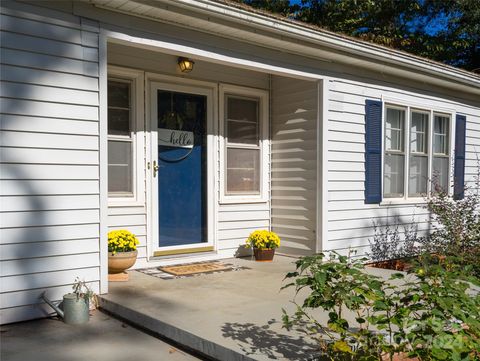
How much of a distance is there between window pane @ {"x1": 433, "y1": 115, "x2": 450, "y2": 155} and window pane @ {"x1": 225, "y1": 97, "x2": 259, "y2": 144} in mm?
3001

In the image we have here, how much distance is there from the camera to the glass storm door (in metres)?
5.58

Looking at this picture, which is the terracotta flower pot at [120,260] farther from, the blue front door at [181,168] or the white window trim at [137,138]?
the blue front door at [181,168]

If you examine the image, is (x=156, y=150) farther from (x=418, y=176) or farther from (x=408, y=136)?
(x=418, y=176)

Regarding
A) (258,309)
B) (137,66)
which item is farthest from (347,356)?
(137,66)

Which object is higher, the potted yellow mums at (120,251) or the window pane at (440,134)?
the window pane at (440,134)

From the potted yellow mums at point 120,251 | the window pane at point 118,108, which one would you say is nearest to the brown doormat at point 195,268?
the potted yellow mums at point 120,251

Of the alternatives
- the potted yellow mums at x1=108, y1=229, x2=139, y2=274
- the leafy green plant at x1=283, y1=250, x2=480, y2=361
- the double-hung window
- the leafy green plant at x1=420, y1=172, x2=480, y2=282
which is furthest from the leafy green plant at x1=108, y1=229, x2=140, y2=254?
the double-hung window

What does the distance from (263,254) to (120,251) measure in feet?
6.55

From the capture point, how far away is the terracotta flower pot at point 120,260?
454 cm

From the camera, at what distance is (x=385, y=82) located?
262 inches

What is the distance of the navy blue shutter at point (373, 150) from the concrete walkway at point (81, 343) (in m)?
3.97

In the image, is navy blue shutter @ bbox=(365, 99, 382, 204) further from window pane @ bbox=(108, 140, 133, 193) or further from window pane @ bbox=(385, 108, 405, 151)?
window pane @ bbox=(108, 140, 133, 193)

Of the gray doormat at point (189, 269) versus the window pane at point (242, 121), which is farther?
the window pane at point (242, 121)

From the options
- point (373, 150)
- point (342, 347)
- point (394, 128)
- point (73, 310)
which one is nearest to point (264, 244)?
point (373, 150)
